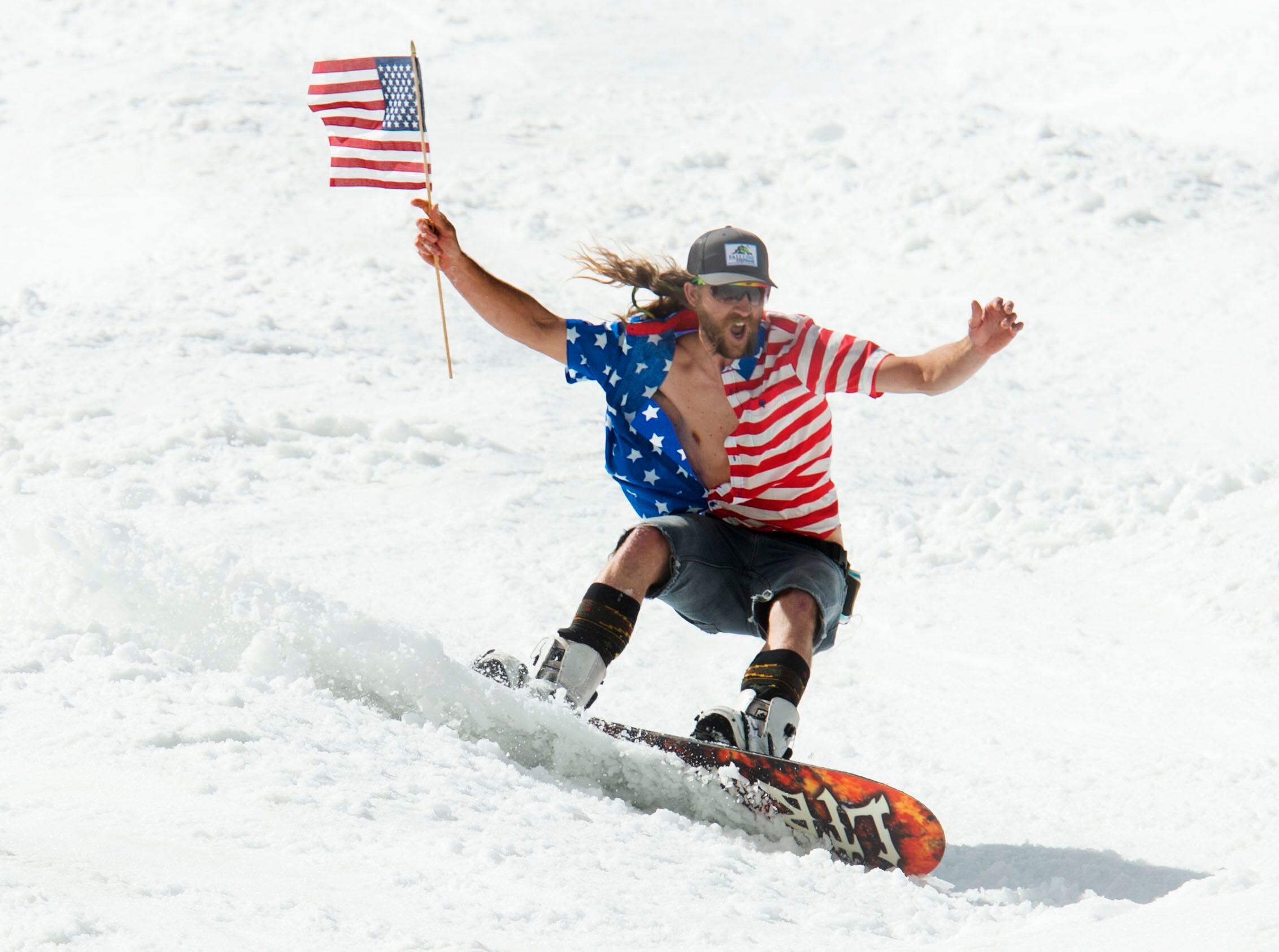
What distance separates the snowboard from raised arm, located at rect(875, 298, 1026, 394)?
1115mm

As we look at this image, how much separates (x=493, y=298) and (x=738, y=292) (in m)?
0.72

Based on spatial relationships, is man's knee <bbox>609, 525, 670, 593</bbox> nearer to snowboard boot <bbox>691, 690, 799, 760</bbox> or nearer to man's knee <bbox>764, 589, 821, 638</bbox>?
man's knee <bbox>764, 589, 821, 638</bbox>

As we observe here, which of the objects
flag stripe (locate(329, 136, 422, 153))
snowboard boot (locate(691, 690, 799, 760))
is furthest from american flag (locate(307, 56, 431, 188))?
snowboard boot (locate(691, 690, 799, 760))

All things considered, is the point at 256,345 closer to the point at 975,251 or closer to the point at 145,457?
the point at 145,457

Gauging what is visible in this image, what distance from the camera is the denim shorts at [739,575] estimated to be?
4.04m

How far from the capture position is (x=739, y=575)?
13.5ft

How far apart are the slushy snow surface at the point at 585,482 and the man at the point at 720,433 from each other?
1.61 ft

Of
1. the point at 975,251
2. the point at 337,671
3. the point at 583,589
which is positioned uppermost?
the point at 975,251

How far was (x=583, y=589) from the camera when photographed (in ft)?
19.0

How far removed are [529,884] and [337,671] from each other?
111 cm

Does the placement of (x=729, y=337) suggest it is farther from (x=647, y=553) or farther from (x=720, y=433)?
(x=647, y=553)

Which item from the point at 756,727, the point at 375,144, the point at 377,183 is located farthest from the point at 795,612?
the point at 375,144

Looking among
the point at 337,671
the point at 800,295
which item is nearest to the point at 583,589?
the point at 337,671

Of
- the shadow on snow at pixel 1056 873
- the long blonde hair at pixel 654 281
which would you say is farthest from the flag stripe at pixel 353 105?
the shadow on snow at pixel 1056 873
